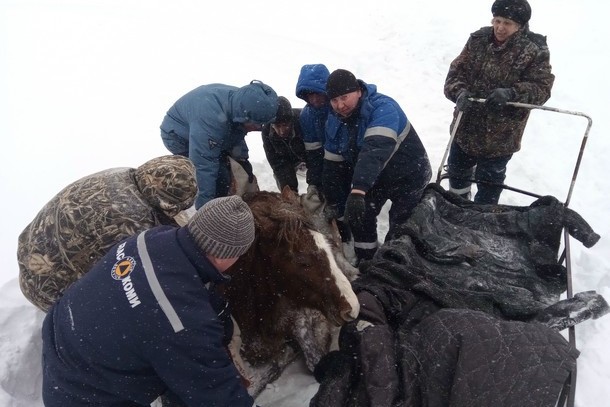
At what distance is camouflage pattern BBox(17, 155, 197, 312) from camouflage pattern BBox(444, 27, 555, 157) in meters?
2.56

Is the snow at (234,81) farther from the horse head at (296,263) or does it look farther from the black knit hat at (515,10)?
the black knit hat at (515,10)

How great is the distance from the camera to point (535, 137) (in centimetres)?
647

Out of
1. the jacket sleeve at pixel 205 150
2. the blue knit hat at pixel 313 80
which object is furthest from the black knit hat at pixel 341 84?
the jacket sleeve at pixel 205 150

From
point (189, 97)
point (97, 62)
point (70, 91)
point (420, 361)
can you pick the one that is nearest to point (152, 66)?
point (97, 62)

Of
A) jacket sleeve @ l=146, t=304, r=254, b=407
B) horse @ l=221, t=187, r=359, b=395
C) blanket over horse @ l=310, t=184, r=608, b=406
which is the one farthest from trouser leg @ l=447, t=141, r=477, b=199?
jacket sleeve @ l=146, t=304, r=254, b=407

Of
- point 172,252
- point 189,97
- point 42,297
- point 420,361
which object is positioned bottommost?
point 42,297

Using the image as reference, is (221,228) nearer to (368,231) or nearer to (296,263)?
(296,263)

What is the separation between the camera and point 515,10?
10.9ft

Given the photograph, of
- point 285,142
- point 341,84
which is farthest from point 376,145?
point 285,142

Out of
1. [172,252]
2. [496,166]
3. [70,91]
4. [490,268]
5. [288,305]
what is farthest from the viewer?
[70,91]

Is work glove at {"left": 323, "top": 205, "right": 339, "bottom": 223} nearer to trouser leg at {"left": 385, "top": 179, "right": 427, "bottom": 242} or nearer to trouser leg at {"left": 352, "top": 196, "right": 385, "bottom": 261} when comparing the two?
trouser leg at {"left": 352, "top": 196, "right": 385, "bottom": 261}

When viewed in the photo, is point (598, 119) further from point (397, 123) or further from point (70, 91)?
point (70, 91)

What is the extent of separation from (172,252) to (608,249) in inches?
159

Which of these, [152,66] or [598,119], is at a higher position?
[598,119]
